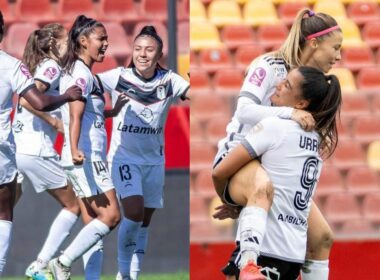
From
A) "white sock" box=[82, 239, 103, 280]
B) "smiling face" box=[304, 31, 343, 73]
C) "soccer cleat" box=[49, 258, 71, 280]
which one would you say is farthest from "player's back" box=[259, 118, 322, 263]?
"white sock" box=[82, 239, 103, 280]

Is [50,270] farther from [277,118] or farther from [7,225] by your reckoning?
[277,118]

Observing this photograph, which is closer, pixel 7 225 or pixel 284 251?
pixel 284 251

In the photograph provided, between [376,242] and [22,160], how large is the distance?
2.55m

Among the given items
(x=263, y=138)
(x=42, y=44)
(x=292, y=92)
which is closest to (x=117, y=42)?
(x=42, y=44)

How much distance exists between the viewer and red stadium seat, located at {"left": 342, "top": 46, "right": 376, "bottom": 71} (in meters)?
10.0

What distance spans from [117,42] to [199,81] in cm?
85

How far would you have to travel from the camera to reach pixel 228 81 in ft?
32.1

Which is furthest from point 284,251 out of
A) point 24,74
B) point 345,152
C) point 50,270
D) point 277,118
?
point 345,152

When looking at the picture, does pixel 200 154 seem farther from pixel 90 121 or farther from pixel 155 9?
pixel 90 121

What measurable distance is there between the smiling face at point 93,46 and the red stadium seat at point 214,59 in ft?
7.72

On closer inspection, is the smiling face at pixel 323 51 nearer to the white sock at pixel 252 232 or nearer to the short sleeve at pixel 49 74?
the white sock at pixel 252 232

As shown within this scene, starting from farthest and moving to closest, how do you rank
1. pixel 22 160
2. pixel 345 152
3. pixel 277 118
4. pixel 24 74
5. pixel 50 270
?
pixel 345 152 < pixel 22 160 < pixel 50 270 < pixel 24 74 < pixel 277 118

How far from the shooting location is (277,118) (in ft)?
15.5

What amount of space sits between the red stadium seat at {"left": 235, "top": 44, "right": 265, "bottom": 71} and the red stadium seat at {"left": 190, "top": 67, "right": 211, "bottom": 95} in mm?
314
